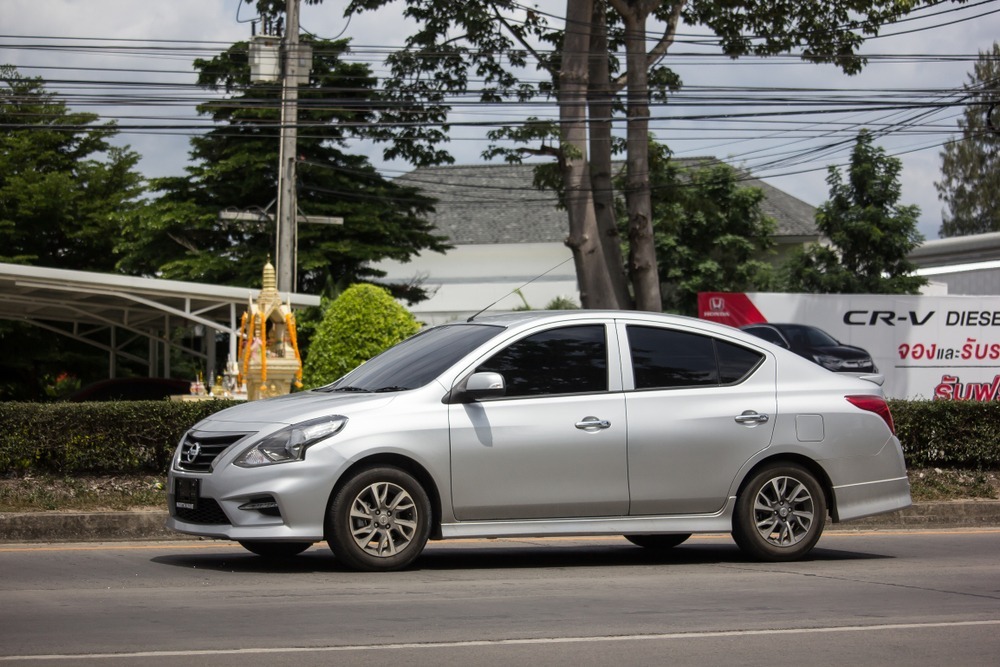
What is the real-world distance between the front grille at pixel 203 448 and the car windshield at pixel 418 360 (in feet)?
3.42

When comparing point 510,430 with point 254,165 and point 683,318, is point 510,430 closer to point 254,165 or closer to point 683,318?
point 683,318

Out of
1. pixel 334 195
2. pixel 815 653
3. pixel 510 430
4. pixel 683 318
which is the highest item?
pixel 334 195

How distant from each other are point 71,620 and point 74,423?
6.21 m

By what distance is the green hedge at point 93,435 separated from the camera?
12.4m

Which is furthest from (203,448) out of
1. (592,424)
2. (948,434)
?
(948,434)

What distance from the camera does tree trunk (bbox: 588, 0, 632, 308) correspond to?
955 inches

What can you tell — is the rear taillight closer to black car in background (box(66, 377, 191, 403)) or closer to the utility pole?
the utility pole

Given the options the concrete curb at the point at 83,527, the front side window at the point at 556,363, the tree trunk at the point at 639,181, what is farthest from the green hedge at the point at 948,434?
the tree trunk at the point at 639,181

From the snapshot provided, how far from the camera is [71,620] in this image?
21.9 ft

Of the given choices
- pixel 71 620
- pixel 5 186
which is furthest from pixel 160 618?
pixel 5 186

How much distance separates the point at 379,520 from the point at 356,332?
488 inches

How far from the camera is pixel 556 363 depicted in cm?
895

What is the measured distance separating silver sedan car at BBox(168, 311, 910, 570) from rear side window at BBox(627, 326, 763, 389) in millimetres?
12

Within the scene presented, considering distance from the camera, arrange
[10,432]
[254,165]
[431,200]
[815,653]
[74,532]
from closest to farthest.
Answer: [815,653] → [74,532] → [10,432] → [254,165] → [431,200]
